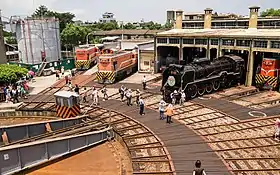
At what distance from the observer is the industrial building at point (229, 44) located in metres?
23.8

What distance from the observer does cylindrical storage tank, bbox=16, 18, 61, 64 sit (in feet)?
126

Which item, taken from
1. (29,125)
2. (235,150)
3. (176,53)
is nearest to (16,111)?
(29,125)

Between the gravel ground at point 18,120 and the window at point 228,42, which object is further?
the window at point 228,42

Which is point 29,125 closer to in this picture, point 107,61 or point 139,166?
point 139,166

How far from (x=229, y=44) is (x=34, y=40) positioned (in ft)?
88.0

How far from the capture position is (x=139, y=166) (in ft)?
39.4

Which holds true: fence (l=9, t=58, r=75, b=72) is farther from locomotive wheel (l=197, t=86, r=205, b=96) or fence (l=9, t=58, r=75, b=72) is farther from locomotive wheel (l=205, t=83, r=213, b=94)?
locomotive wheel (l=205, t=83, r=213, b=94)

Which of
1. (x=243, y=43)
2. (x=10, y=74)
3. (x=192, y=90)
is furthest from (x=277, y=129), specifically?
(x=10, y=74)

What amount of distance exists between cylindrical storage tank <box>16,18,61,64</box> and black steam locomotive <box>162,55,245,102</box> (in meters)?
24.3

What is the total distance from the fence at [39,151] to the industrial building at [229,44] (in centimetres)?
1168

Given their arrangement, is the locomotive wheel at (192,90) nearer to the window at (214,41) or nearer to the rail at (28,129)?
the window at (214,41)

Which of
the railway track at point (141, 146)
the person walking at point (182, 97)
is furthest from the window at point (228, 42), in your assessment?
the railway track at point (141, 146)

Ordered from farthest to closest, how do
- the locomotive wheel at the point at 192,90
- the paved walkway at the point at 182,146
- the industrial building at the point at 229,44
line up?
the industrial building at the point at 229,44
the locomotive wheel at the point at 192,90
the paved walkway at the point at 182,146

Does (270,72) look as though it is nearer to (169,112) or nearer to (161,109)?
(161,109)
